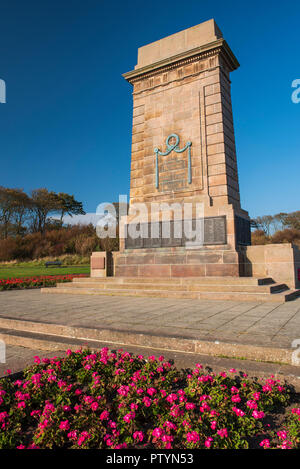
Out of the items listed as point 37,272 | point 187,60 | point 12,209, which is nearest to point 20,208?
point 12,209

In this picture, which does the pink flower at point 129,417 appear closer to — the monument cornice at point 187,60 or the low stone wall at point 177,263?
the low stone wall at point 177,263

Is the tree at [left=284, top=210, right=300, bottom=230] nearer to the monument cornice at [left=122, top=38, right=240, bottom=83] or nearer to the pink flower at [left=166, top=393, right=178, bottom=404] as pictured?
the monument cornice at [left=122, top=38, right=240, bottom=83]

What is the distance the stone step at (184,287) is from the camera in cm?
806

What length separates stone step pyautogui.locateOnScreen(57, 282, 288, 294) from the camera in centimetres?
806

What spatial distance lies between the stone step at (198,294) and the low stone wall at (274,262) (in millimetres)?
841

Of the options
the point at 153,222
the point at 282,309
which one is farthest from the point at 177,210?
the point at 282,309

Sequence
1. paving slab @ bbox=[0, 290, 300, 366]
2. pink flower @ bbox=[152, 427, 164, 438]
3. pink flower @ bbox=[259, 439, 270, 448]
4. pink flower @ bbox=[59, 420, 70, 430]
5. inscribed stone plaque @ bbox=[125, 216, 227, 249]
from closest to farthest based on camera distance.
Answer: pink flower @ bbox=[259, 439, 270, 448] → pink flower @ bbox=[152, 427, 164, 438] → pink flower @ bbox=[59, 420, 70, 430] → paving slab @ bbox=[0, 290, 300, 366] → inscribed stone plaque @ bbox=[125, 216, 227, 249]

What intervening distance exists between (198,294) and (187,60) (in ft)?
33.5

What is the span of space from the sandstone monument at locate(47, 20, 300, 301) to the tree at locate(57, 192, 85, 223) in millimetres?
45328

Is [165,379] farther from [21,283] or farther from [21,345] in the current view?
[21,283]

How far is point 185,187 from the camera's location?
1177 centimetres

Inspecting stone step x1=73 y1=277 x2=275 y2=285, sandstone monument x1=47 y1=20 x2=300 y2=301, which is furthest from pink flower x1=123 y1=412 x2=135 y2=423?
stone step x1=73 y1=277 x2=275 y2=285

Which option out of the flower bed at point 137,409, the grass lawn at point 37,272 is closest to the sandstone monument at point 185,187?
the flower bed at point 137,409

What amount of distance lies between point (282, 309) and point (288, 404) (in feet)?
12.7
